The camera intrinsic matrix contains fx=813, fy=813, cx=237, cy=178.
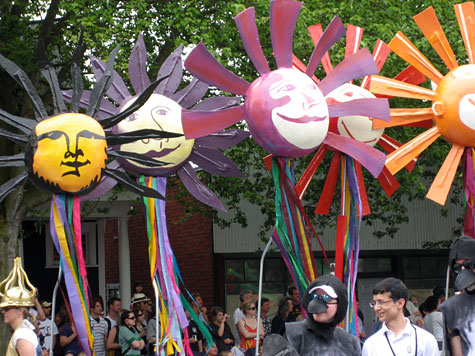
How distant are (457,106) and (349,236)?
1.58 metres

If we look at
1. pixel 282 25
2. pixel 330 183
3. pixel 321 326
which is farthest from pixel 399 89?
pixel 321 326

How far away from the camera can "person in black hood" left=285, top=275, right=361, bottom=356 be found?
174 inches

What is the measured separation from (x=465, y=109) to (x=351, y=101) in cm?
115

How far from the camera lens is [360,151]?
7.24 metres

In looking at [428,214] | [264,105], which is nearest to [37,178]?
[264,105]

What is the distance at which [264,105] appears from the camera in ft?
22.0

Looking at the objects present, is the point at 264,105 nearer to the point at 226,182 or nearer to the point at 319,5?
the point at 319,5

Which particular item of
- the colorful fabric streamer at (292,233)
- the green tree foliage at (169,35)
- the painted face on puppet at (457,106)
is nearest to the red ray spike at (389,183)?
the painted face on puppet at (457,106)

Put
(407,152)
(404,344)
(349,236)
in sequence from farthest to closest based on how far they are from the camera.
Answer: (407,152), (349,236), (404,344)

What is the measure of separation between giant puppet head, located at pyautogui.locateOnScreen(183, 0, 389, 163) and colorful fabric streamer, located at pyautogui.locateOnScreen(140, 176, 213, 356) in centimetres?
107

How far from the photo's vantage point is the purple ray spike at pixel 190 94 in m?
8.10

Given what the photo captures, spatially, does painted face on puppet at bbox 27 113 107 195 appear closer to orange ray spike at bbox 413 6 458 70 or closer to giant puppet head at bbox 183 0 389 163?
giant puppet head at bbox 183 0 389 163

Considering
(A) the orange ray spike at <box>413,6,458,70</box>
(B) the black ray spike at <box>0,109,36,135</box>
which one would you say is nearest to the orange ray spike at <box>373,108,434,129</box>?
(A) the orange ray spike at <box>413,6,458,70</box>

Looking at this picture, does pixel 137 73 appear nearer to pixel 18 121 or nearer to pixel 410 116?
pixel 18 121
